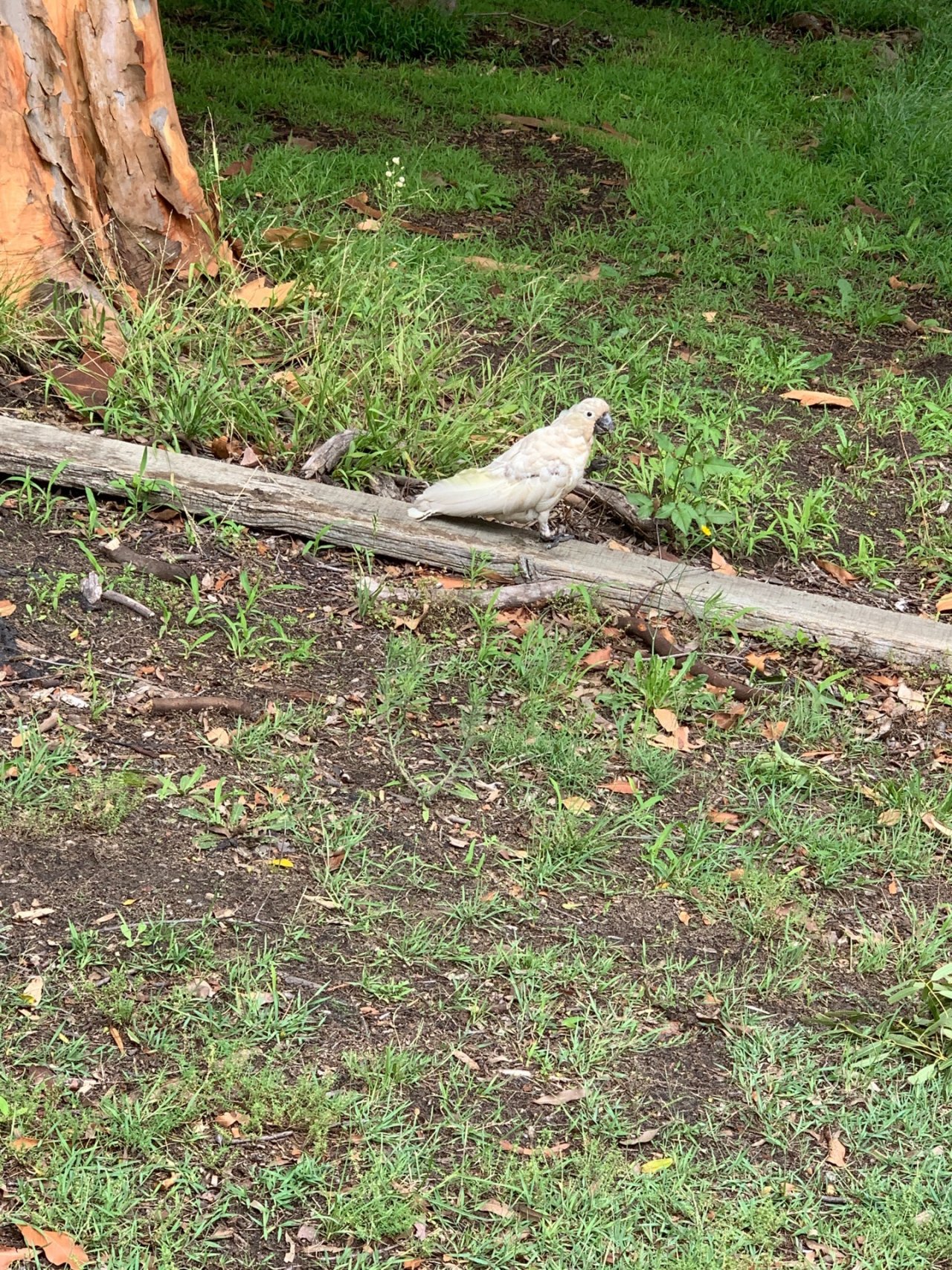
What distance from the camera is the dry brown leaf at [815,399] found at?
5.65 m

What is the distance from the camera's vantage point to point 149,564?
4.02 m

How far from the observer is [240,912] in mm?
3027

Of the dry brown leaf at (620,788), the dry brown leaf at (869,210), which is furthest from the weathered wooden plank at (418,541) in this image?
the dry brown leaf at (869,210)

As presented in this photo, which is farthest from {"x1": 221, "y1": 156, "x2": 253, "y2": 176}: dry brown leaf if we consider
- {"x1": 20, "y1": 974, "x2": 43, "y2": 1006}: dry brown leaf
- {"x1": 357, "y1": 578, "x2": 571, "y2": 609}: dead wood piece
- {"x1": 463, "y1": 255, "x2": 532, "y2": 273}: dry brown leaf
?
{"x1": 20, "y1": 974, "x2": 43, "y2": 1006}: dry brown leaf

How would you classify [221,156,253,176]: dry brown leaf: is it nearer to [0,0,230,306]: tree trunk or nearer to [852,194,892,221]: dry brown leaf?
[0,0,230,306]: tree trunk

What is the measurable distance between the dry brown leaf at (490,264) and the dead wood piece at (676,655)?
8.55 ft

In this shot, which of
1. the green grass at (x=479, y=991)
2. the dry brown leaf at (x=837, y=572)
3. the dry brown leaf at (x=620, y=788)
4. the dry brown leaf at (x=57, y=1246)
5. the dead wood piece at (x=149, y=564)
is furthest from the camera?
the dry brown leaf at (x=837, y=572)

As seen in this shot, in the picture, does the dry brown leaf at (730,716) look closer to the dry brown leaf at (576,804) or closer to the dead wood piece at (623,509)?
the dry brown leaf at (576,804)

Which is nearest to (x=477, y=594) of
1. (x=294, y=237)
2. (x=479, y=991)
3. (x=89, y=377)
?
(x=479, y=991)

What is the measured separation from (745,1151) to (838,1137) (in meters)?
0.22

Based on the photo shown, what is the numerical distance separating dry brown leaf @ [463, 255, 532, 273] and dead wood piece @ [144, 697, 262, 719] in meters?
3.26

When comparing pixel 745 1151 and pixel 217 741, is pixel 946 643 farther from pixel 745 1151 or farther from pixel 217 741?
pixel 217 741

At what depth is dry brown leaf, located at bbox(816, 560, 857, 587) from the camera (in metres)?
4.70

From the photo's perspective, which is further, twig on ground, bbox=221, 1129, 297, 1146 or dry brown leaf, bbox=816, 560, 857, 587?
dry brown leaf, bbox=816, 560, 857, 587
